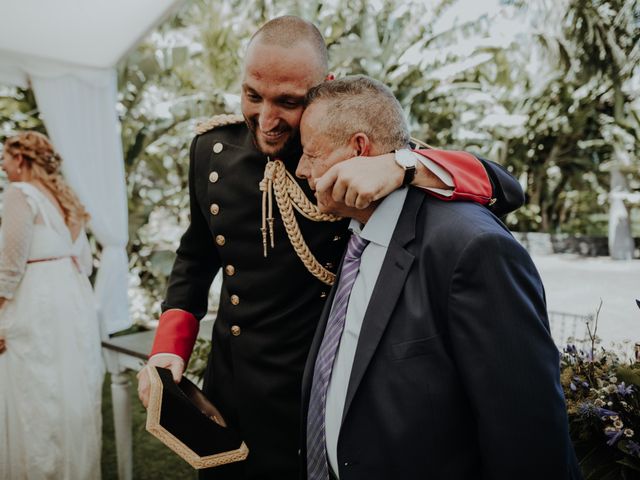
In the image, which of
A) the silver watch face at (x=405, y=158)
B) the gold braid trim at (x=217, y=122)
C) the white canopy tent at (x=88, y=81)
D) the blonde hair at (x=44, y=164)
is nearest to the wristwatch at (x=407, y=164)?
the silver watch face at (x=405, y=158)

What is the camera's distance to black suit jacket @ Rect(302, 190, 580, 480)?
99 centimetres

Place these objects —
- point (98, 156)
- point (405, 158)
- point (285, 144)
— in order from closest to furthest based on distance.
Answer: point (405, 158)
point (285, 144)
point (98, 156)

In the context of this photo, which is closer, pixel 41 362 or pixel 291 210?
pixel 291 210

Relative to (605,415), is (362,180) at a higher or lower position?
higher

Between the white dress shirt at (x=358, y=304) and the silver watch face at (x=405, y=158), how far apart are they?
0.06 metres

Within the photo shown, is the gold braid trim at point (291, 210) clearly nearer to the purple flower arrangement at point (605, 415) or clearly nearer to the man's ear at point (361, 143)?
the man's ear at point (361, 143)

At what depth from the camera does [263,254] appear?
5.11 feet

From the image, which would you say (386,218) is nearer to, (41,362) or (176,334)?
(176,334)

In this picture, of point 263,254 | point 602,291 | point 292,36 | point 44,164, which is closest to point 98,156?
point 44,164

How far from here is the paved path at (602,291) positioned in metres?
2.28

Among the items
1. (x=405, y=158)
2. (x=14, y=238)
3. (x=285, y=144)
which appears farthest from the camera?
(x=14, y=238)

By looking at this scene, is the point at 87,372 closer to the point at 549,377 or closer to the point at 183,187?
the point at 549,377

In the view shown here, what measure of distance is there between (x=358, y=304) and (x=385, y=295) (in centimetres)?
12

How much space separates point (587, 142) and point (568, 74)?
2.25 m
